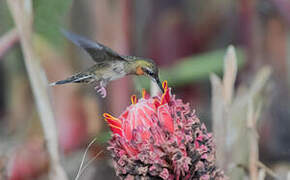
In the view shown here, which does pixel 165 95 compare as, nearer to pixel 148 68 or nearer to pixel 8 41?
pixel 148 68

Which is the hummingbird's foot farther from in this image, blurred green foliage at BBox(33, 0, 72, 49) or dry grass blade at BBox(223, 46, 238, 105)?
blurred green foliage at BBox(33, 0, 72, 49)

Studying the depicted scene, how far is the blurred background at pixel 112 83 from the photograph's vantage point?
1.45m

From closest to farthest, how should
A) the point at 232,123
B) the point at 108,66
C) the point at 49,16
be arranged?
the point at 108,66
the point at 232,123
the point at 49,16

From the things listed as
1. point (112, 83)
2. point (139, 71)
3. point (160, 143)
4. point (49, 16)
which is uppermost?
point (49, 16)

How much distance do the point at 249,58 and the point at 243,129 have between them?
77 centimetres

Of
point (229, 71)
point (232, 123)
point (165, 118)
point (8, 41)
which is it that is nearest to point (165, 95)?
point (165, 118)

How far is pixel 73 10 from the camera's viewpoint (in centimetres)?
183

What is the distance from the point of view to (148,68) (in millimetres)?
800

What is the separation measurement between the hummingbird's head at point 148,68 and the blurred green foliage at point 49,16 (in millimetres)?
534

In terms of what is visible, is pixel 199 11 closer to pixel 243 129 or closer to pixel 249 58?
pixel 249 58

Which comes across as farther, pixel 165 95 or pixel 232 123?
pixel 232 123

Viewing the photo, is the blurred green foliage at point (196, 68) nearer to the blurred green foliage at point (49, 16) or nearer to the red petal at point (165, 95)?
the blurred green foliage at point (49, 16)

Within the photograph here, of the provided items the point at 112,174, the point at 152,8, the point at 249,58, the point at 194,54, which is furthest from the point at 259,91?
the point at 152,8

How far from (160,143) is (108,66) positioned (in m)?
0.17
